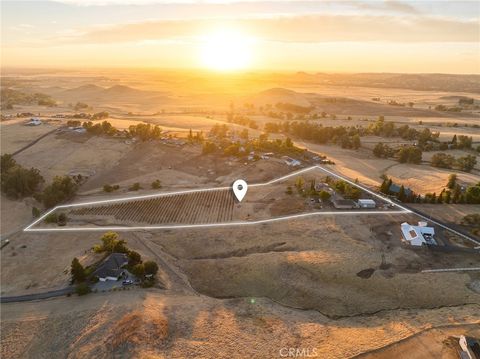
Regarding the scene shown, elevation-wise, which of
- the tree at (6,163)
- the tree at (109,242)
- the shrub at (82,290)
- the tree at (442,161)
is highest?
the tree at (442,161)

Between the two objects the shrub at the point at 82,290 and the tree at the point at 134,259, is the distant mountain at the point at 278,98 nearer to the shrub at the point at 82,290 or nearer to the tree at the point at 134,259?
the tree at the point at 134,259

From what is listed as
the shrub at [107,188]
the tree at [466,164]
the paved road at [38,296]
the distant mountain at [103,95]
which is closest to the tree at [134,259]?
the paved road at [38,296]

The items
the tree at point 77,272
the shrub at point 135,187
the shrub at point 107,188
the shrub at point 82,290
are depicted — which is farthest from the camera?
the shrub at point 135,187

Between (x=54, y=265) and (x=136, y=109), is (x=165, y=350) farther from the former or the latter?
(x=136, y=109)

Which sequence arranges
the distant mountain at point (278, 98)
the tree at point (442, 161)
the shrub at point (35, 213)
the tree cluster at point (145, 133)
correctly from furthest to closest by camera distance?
the distant mountain at point (278, 98)
the tree cluster at point (145, 133)
the tree at point (442, 161)
the shrub at point (35, 213)

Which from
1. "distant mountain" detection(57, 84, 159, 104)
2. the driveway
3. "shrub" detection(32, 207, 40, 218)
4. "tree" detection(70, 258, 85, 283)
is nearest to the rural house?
the driveway

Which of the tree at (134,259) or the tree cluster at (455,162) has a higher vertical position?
the tree cluster at (455,162)

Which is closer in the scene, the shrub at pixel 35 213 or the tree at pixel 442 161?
the shrub at pixel 35 213

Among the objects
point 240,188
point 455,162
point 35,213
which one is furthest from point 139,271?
point 455,162
